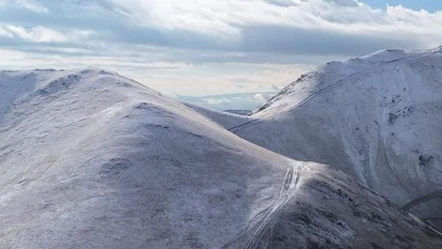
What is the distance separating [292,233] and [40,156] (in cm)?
1492

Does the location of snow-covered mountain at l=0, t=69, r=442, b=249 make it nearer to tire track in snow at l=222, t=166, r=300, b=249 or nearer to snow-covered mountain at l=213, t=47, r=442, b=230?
tire track in snow at l=222, t=166, r=300, b=249

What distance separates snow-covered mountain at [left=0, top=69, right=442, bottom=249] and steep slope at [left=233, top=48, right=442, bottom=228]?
14731 millimetres

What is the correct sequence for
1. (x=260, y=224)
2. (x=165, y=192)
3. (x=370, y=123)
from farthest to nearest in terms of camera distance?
(x=370, y=123)
(x=165, y=192)
(x=260, y=224)

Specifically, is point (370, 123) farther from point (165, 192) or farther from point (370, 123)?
point (165, 192)

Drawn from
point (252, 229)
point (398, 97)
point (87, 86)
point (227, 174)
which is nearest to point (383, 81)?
point (398, 97)

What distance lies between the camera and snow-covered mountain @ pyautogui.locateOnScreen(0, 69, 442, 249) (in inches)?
1193

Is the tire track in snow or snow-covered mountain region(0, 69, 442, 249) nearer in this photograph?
snow-covered mountain region(0, 69, 442, 249)

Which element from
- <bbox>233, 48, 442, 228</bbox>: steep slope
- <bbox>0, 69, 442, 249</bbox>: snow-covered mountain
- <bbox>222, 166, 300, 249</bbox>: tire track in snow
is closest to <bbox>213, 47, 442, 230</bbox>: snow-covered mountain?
<bbox>233, 48, 442, 228</bbox>: steep slope

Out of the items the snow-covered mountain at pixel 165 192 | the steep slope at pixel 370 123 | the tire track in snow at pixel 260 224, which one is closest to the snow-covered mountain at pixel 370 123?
the steep slope at pixel 370 123

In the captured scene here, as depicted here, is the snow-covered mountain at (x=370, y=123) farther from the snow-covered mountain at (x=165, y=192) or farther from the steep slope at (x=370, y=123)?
the snow-covered mountain at (x=165, y=192)

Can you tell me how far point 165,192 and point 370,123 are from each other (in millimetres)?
32412

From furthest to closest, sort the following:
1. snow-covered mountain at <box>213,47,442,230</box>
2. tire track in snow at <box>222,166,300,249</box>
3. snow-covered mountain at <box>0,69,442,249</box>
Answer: snow-covered mountain at <box>213,47,442,230</box> → tire track in snow at <box>222,166,300,249</box> → snow-covered mountain at <box>0,69,442,249</box>

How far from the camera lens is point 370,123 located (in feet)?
203

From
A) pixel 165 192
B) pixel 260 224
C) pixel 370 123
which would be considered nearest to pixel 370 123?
pixel 370 123
